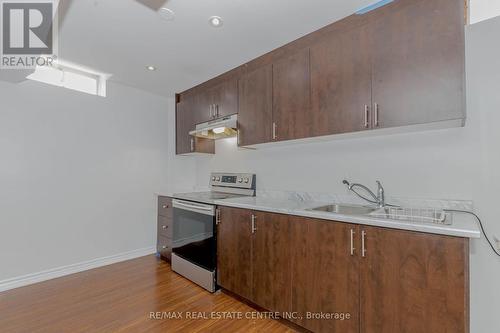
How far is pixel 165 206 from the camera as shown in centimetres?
324

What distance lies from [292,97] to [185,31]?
42.1 inches

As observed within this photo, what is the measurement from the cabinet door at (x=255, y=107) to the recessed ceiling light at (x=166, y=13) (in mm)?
893

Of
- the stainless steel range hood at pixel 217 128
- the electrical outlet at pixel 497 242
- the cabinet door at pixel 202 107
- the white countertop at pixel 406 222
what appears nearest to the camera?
the white countertop at pixel 406 222

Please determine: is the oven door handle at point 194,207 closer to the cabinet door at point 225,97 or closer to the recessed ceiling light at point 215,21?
the cabinet door at point 225,97

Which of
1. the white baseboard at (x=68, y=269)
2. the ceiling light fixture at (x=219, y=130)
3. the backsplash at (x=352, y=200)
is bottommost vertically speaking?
the white baseboard at (x=68, y=269)

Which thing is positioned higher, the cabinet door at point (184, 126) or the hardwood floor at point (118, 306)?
the cabinet door at point (184, 126)

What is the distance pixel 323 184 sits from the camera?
7.43 ft

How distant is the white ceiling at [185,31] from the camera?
170 centimetres

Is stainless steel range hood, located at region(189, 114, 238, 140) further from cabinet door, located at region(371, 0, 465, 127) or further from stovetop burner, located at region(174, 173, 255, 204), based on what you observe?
cabinet door, located at region(371, 0, 465, 127)

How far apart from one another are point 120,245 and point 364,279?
304 cm

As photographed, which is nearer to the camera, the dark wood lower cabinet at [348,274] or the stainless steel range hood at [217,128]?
the dark wood lower cabinet at [348,274]

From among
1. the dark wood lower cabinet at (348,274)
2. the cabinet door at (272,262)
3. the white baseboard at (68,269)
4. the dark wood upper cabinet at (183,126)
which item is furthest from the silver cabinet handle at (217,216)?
the white baseboard at (68,269)

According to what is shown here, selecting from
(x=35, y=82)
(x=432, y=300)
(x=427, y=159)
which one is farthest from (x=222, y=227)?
(x=35, y=82)

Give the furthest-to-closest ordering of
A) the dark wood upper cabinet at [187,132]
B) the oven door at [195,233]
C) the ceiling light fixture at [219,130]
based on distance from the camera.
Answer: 1. the dark wood upper cabinet at [187,132]
2. the ceiling light fixture at [219,130]
3. the oven door at [195,233]
